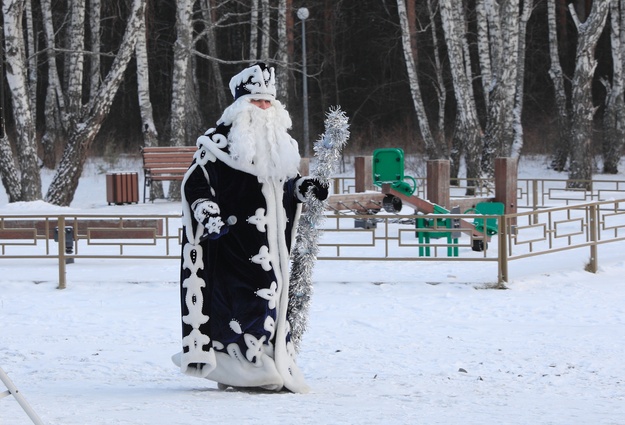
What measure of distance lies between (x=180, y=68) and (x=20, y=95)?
3.78m

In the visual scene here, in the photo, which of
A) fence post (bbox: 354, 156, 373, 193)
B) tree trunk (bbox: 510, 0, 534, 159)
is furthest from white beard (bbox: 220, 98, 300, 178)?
tree trunk (bbox: 510, 0, 534, 159)

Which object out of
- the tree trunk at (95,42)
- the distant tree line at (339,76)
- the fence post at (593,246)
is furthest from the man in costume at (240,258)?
the tree trunk at (95,42)

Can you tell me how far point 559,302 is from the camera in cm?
1030

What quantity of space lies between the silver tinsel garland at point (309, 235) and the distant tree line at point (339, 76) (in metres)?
3.72

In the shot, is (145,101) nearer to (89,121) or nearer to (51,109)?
(89,121)

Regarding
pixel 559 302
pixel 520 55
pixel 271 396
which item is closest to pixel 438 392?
pixel 271 396

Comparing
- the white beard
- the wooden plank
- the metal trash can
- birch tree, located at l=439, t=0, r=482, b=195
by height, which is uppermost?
birch tree, located at l=439, t=0, r=482, b=195

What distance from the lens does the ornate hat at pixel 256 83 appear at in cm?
658

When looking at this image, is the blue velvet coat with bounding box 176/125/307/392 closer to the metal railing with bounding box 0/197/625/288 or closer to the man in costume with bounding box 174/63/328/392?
the man in costume with bounding box 174/63/328/392

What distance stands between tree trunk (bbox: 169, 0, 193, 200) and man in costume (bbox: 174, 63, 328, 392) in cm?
1456

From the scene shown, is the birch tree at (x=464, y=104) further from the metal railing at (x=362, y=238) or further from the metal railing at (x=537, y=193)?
the metal railing at (x=362, y=238)

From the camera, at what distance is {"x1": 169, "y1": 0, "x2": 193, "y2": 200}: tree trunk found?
68.0ft

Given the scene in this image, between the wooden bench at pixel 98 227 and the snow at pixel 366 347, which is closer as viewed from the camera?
the snow at pixel 366 347

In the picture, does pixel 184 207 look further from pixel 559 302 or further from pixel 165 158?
pixel 165 158
